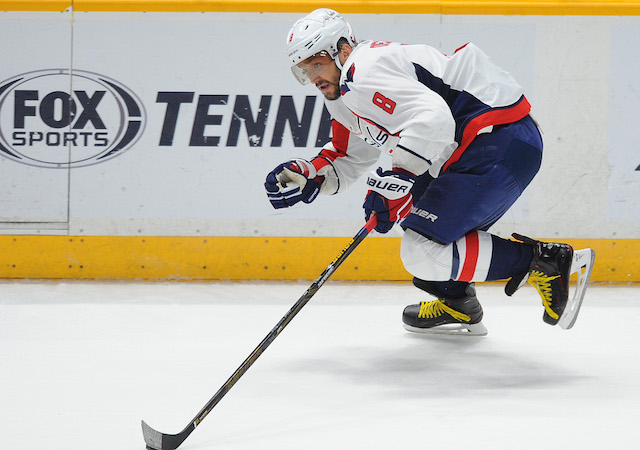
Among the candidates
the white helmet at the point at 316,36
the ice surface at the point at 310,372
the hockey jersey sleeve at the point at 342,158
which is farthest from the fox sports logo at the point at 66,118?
the white helmet at the point at 316,36

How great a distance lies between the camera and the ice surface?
1.78 m

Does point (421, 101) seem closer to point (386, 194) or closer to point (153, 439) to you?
point (386, 194)

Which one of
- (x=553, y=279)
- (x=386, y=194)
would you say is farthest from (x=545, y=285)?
(x=386, y=194)

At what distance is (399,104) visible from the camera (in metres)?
2.22

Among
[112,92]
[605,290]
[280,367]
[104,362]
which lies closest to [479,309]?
[280,367]

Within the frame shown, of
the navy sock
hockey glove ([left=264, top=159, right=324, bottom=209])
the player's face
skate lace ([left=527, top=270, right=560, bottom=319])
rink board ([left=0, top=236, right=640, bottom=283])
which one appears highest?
the player's face

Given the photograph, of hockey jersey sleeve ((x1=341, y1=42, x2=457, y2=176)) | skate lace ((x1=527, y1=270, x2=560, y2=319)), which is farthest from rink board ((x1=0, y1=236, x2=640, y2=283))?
hockey jersey sleeve ((x1=341, y1=42, x2=457, y2=176))

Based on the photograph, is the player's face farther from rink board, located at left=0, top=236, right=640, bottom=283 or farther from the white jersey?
rink board, located at left=0, top=236, right=640, bottom=283

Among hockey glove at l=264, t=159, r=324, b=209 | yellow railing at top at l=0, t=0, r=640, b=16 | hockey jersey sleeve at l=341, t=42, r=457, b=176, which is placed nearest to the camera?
hockey jersey sleeve at l=341, t=42, r=457, b=176

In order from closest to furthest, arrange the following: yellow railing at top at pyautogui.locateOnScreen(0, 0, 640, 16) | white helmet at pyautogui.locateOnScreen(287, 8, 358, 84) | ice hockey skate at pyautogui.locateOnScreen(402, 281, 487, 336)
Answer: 1. white helmet at pyautogui.locateOnScreen(287, 8, 358, 84)
2. ice hockey skate at pyautogui.locateOnScreen(402, 281, 487, 336)
3. yellow railing at top at pyautogui.locateOnScreen(0, 0, 640, 16)

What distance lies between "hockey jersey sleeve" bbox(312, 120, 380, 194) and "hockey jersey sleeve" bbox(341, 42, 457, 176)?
0.40 meters

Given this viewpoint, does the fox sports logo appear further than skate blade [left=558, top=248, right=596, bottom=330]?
Yes

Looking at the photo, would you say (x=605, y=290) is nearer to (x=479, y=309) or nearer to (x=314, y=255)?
(x=479, y=309)

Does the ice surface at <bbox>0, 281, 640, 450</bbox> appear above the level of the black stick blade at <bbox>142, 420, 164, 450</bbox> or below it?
below
